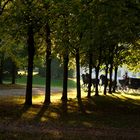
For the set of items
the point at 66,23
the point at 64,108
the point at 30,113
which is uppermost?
the point at 66,23

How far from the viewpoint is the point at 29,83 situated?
27219 mm

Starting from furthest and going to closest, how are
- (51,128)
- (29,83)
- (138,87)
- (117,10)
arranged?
1. (138,87)
2. (29,83)
3. (117,10)
4. (51,128)

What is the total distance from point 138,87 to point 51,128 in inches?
1301

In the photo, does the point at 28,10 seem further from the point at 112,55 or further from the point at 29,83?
the point at 112,55

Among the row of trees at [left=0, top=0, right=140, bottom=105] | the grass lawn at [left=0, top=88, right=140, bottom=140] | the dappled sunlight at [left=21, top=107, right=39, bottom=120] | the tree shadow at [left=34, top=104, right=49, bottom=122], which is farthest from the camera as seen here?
the dappled sunlight at [left=21, top=107, right=39, bottom=120]

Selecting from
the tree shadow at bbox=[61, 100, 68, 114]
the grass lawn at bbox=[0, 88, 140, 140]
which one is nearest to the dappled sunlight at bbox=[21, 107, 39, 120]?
the grass lawn at bbox=[0, 88, 140, 140]

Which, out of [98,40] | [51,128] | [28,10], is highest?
[28,10]

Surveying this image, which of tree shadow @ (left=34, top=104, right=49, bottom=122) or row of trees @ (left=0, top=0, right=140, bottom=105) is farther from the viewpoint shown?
tree shadow @ (left=34, top=104, right=49, bottom=122)

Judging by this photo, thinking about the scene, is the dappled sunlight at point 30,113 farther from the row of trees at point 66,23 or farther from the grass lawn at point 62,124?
the row of trees at point 66,23

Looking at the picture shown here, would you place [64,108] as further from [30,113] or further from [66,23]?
[66,23]

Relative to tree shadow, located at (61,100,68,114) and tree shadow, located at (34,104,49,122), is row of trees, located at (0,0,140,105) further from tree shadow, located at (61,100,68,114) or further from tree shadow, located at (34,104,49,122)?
tree shadow, located at (34,104,49,122)

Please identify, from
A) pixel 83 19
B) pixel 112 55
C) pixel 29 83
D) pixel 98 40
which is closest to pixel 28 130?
pixel 83 19

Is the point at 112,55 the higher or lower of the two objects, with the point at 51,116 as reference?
higher

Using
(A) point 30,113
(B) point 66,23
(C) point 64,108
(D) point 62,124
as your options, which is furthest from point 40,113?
(D) point 62,124
